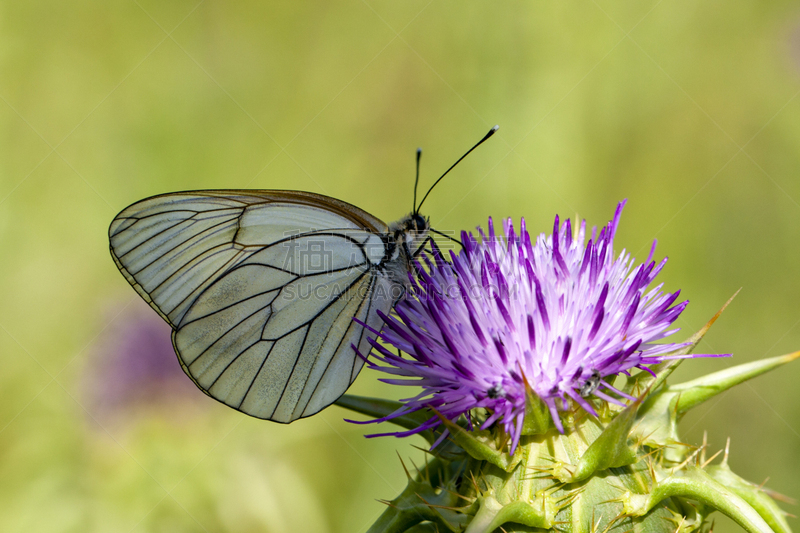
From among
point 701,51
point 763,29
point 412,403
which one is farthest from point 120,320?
point 763,29

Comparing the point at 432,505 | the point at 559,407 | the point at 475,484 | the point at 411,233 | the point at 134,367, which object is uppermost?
the point at 411,233

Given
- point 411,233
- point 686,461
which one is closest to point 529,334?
point 686,461

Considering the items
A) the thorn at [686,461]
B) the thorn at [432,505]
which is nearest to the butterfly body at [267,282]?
the thorn at [432,505]

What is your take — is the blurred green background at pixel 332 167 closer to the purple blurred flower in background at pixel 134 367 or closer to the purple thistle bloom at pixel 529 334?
the purple blurred flower in background at pixel 134 367

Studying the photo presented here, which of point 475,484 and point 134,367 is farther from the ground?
point 475,484

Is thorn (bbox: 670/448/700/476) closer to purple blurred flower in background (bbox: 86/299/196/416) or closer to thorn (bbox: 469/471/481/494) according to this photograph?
thorn (bbox: 469/471/481/494)

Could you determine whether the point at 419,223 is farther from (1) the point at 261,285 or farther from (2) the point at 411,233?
(1) the point at 261,285

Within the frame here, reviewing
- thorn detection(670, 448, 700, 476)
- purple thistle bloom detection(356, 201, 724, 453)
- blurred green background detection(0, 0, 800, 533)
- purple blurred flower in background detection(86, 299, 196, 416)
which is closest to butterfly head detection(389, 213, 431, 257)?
purple thistle bloom detection(356, 201, 724, 453)
